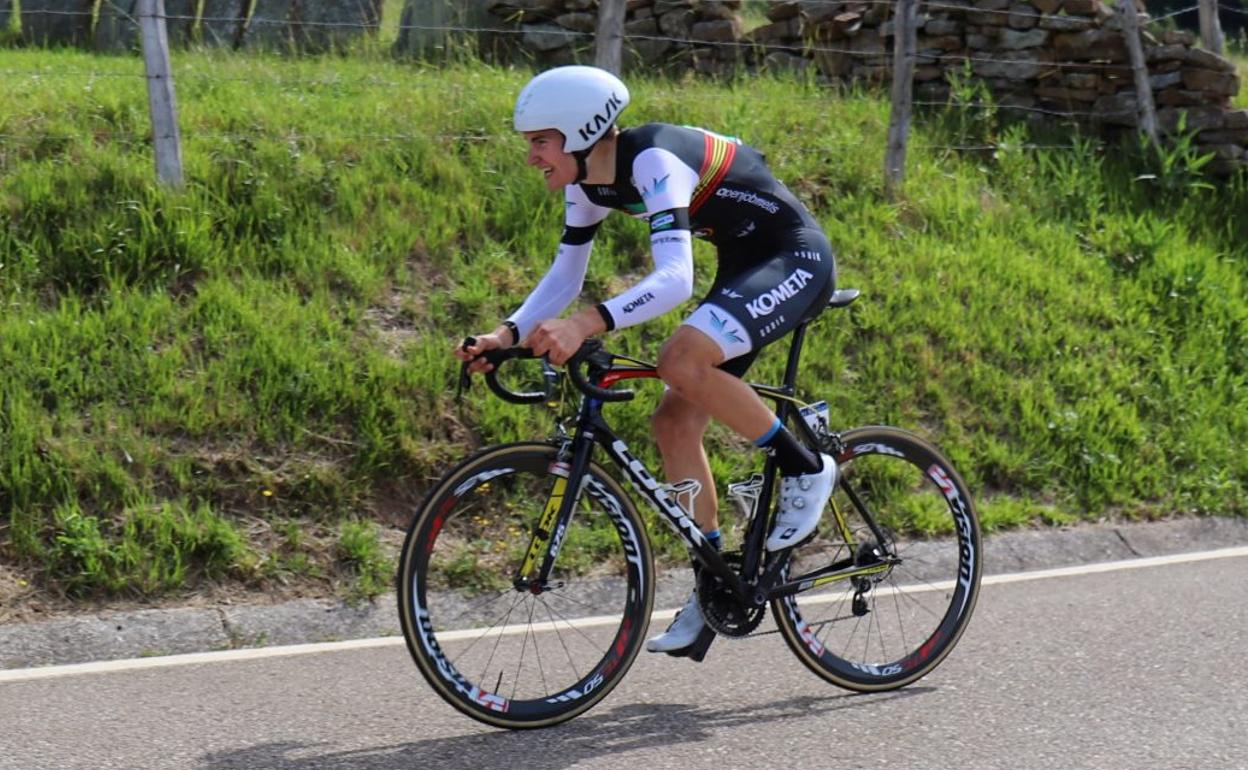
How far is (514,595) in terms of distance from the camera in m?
6.20

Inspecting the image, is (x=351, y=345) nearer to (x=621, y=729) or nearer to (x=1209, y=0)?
(x=621, y=729)

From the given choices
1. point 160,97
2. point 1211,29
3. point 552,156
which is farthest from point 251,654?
point 1211,29

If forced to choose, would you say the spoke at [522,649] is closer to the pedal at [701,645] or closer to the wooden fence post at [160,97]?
→ the pedal at [701,645]

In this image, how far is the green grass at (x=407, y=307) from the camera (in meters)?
6.45

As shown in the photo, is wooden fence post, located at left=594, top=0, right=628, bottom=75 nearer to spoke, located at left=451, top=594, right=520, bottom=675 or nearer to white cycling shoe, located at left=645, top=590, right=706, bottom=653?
spoke, located at left=451, top=594, right=520, bottom=675

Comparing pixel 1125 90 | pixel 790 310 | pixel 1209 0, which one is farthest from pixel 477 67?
pixel 790 310

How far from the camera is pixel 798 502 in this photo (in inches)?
197

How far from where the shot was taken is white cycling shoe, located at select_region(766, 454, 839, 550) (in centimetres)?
500

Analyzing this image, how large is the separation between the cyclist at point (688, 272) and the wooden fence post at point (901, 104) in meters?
4.61

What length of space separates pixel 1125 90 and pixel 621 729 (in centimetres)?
757

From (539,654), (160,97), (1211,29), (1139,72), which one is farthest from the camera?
(1211,29)

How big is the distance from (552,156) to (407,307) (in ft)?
10.0

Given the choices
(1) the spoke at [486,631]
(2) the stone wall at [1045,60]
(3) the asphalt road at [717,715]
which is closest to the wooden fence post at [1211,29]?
(2) the stone wall at [1045,60]

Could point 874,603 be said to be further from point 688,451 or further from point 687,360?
point 687,360
